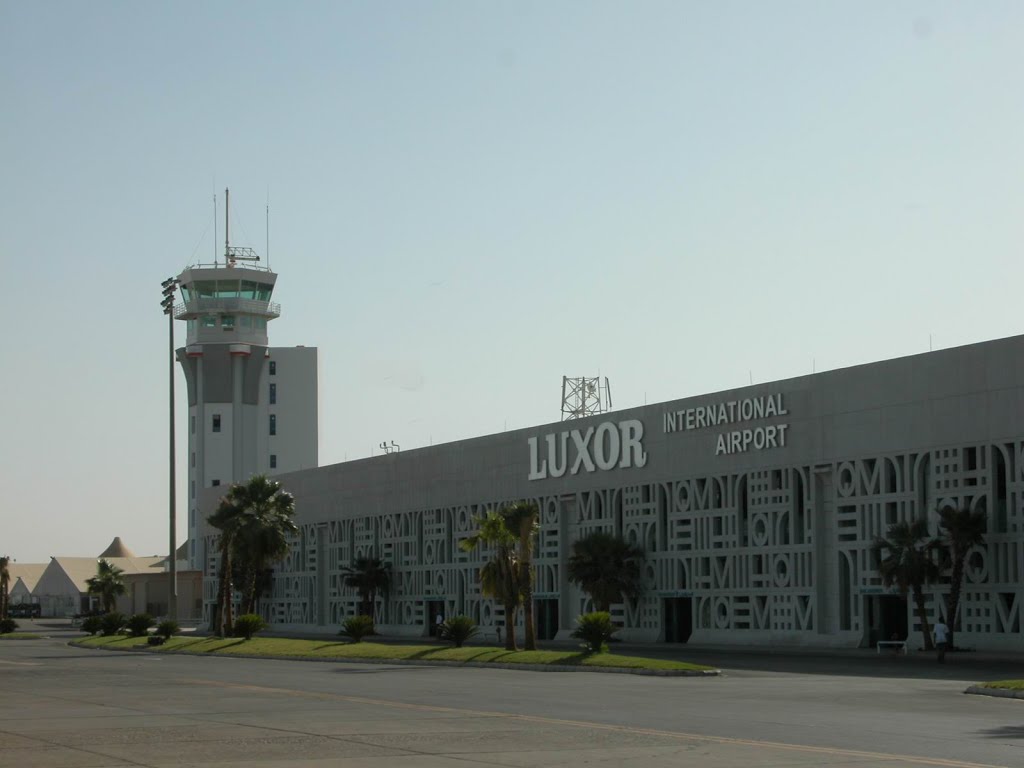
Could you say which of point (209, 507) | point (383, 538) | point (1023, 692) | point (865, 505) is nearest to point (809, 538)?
point (865, 505)

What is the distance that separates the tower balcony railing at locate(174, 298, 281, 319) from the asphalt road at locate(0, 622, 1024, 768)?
81.4 m

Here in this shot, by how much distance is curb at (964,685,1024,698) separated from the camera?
2967 cm

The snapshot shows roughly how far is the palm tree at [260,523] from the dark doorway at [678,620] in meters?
21.3

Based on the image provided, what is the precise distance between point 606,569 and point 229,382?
6372cm

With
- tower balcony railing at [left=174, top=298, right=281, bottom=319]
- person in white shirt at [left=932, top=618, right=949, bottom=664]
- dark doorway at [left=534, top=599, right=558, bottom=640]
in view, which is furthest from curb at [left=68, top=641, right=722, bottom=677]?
tower balcony railing at [left=174, top=298, right=281, bottom=319]

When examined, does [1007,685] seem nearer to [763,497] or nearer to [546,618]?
[763,497]

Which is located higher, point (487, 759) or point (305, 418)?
point (305, 418)

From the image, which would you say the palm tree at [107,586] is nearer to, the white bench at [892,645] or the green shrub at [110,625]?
the green shrub at [110,625]

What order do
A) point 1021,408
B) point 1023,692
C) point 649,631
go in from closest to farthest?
point 1023,692 → point 1021,408 → point 649,631

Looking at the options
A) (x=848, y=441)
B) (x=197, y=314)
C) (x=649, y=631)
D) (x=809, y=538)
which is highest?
(x=197, y=314)

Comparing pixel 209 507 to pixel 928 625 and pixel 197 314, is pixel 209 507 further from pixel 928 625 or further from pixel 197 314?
pixel 928 625

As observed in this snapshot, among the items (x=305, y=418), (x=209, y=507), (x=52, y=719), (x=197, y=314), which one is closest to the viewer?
(x=52, y=719)

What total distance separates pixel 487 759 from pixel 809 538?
138 feet

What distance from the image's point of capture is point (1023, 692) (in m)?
29.6
